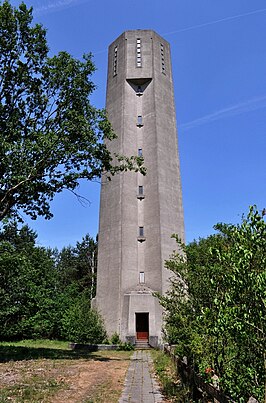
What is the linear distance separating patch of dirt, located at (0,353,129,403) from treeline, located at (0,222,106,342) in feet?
14.6

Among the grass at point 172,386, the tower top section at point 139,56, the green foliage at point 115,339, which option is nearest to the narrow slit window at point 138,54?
the tower top section at point 139,56

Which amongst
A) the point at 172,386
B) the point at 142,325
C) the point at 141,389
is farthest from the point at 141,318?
the point at 172,386

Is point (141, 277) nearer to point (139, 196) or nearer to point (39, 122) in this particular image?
point (139, 196)

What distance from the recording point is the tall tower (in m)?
24.6

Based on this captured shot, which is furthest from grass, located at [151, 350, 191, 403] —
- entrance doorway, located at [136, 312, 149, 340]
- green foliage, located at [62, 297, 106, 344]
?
entrance doorway, located at [136, 312, 149, 340]

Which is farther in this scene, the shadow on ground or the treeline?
the treeline

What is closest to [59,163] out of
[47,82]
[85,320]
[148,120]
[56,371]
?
[47,82]

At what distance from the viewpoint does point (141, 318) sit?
2472 centimetres

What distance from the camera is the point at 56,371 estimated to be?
11.1 m

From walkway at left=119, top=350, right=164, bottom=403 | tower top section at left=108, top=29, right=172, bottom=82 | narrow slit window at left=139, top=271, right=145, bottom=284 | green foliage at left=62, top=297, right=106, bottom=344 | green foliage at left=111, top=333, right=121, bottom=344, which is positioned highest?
tower top section at left=108, top=29, right=172, bottom=82

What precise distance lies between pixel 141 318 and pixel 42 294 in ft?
35.2

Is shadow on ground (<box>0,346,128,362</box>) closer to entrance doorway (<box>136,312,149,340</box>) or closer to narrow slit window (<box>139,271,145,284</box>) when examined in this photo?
entrance doorway (<box>136,312,149,340</box>)

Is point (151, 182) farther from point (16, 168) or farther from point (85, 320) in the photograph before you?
point (16, 168)

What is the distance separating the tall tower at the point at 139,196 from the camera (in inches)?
969
